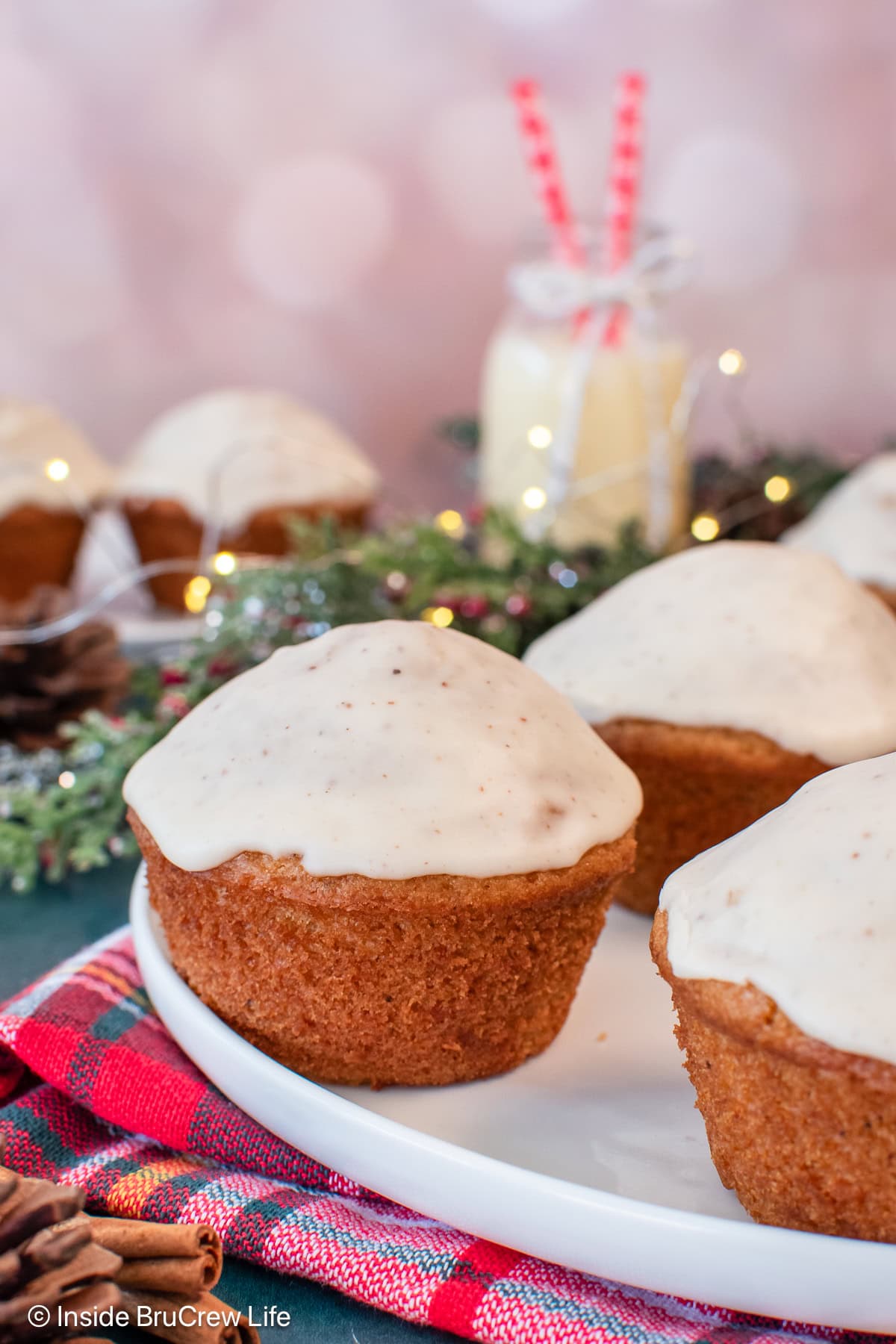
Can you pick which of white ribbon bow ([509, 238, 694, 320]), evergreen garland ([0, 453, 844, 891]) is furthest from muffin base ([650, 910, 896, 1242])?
white ribbon bow ([509, 238, 694, 320])

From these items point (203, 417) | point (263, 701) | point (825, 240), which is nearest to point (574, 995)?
point (263, 701)

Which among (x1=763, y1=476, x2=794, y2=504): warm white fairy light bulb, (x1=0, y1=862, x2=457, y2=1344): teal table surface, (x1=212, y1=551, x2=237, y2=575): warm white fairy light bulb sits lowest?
(x1=0, y1=862, x2=457, y2=1344): teal table surface

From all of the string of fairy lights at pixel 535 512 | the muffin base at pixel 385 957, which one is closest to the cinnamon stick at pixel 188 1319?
the muffin base at pixel 385 957

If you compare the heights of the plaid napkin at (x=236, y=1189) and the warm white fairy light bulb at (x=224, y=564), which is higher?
the warm white fairy light bulb at (x=224, y=564)

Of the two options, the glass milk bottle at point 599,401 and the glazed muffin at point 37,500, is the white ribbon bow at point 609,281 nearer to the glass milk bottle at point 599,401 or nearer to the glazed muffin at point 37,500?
the glass milk bottle at point 599,401

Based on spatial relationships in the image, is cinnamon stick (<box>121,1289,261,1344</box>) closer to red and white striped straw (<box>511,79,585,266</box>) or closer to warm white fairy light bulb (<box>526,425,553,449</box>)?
warm white fairy light bulb (<box>526,425,553,449</box>)

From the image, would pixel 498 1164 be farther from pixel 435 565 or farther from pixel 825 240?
pixel 825 240

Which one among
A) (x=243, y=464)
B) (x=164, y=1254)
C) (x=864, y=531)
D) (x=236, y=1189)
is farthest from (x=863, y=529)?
(x=164, y=1254)

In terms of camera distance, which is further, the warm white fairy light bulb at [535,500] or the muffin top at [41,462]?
the muffin top at [41,462]
